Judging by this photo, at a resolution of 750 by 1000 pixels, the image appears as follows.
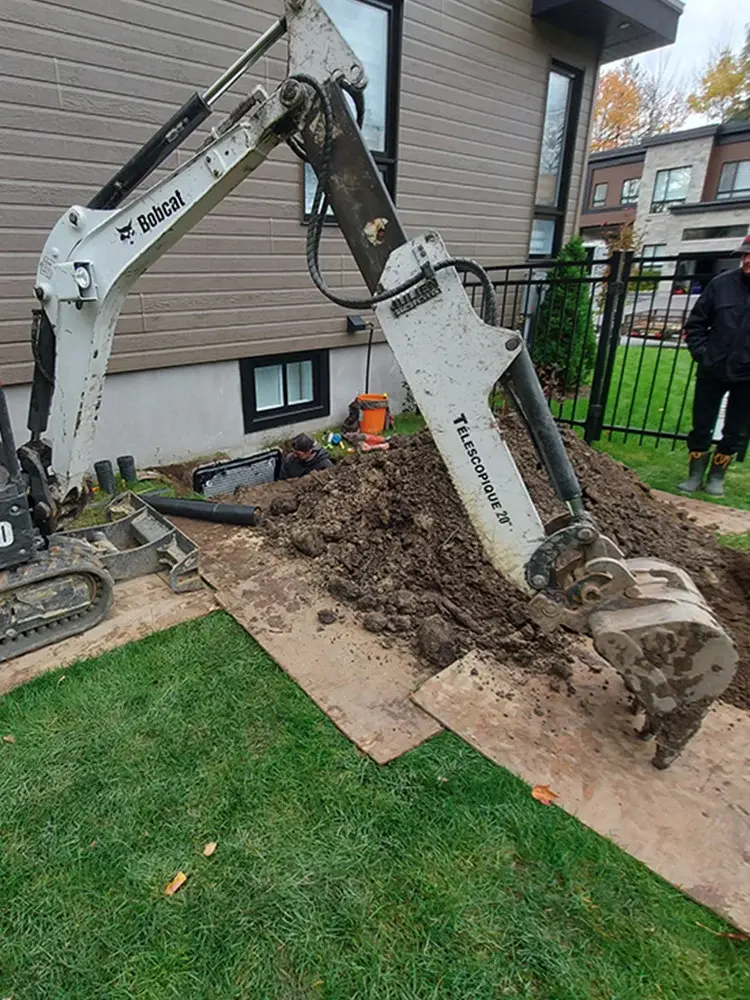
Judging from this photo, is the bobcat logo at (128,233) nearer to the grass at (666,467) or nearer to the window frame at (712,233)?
the grass at (666,467)

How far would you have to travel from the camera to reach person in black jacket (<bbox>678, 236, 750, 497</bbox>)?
4.43 m

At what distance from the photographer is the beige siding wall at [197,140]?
3.84 metres

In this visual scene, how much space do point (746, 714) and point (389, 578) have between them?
5.80 ft

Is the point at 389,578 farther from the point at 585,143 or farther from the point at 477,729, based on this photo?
the point at 585,143

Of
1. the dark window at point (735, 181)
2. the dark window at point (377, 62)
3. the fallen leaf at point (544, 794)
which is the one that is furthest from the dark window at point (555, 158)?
the dark window at point (735, 181)

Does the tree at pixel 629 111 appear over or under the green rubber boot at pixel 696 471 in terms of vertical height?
over

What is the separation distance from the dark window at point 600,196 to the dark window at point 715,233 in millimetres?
7069

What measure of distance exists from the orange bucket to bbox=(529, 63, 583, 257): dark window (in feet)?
12.7

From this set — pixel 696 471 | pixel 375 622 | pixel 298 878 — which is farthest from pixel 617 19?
pixel 298 878

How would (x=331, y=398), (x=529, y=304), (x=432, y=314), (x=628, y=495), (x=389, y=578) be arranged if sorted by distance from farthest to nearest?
(x=529, y=304) < (x=331, y=398) < (x=628, y=495) < (x=389, y=578) < (x=432, y=314)

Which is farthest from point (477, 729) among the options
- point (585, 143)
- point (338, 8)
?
point (585, 143)

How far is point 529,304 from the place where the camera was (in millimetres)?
8102

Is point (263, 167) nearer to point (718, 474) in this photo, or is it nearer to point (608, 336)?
point (608, 336)

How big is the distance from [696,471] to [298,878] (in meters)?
4.57
